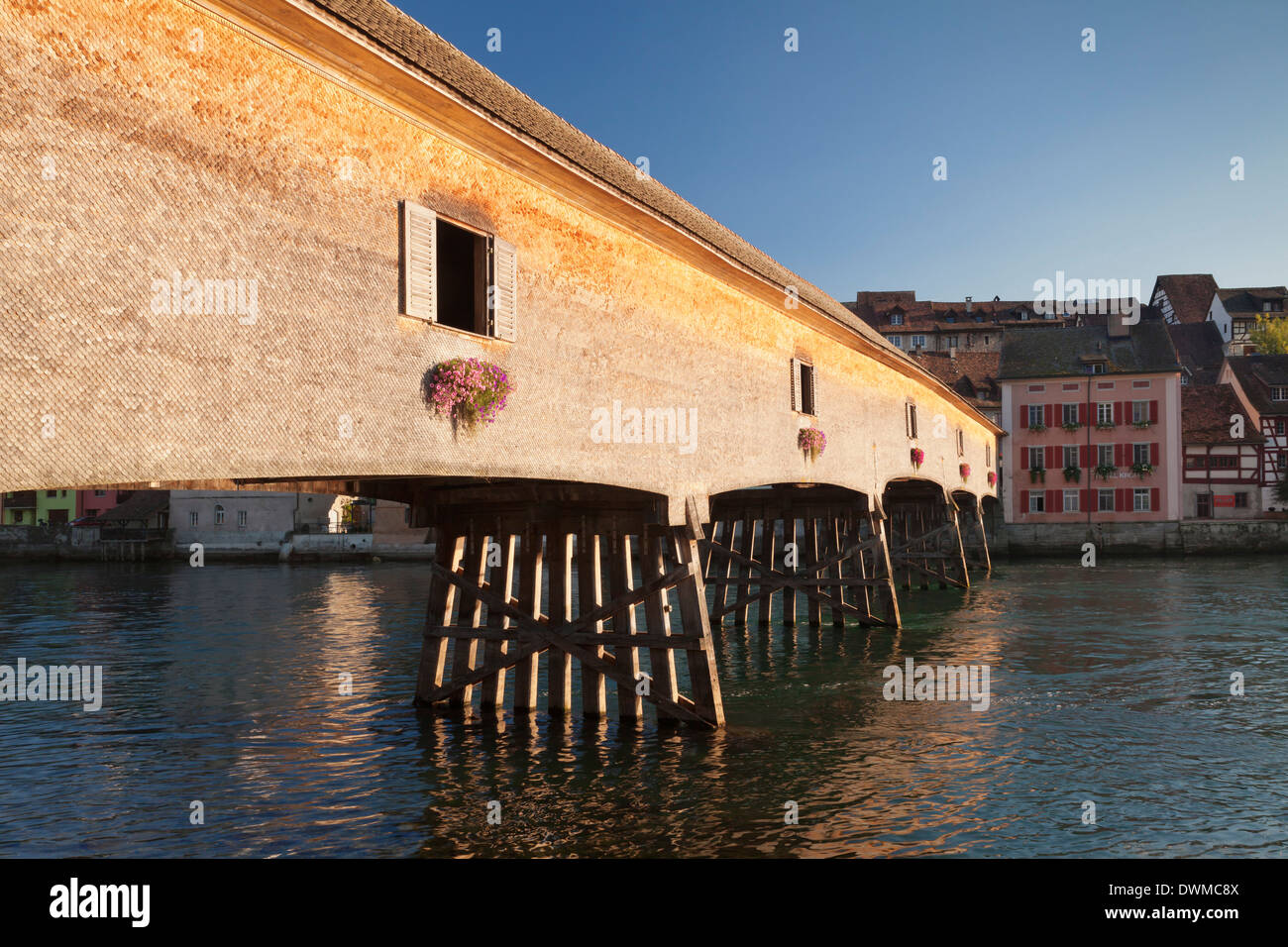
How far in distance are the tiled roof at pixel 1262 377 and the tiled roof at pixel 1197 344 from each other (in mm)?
10997

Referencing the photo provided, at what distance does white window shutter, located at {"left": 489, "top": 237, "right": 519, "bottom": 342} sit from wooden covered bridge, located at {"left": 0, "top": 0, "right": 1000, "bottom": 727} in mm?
34

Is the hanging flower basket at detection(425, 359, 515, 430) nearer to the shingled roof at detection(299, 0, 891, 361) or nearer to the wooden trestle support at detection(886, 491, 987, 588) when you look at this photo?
the shingled roof at detection(299, 0, 891, 361)

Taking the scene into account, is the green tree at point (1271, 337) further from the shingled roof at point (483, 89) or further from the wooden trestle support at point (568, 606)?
the wooden trestle support at point (568, 606)

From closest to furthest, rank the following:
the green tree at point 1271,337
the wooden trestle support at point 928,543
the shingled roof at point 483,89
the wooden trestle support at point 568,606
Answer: the shingled roof at point 483,89
the wooden trestle support at point 568,606
the wooden trestle support at point 928,543
the green tree at point 1271,337

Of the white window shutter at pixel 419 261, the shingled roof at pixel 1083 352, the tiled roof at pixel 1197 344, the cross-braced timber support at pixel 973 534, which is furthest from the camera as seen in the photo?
the tiled roof at pixel 1197 344

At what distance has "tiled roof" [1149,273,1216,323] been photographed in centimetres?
7444

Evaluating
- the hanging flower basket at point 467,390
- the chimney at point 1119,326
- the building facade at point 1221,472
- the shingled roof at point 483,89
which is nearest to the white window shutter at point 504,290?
the hanging flower basket at point 467,390

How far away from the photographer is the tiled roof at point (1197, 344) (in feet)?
228

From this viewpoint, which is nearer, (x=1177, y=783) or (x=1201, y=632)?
(x=1177, y=783)

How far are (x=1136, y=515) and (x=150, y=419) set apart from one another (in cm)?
4818

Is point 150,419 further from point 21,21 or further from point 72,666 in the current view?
point 72,666

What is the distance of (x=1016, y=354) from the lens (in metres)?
50.3

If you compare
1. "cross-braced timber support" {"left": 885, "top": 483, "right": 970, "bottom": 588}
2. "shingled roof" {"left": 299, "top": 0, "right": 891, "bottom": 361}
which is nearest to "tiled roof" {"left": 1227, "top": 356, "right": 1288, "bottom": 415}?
"cross-braced timber support" {"left": 885, "top": 483, "right": 970, "bottom": 588}
